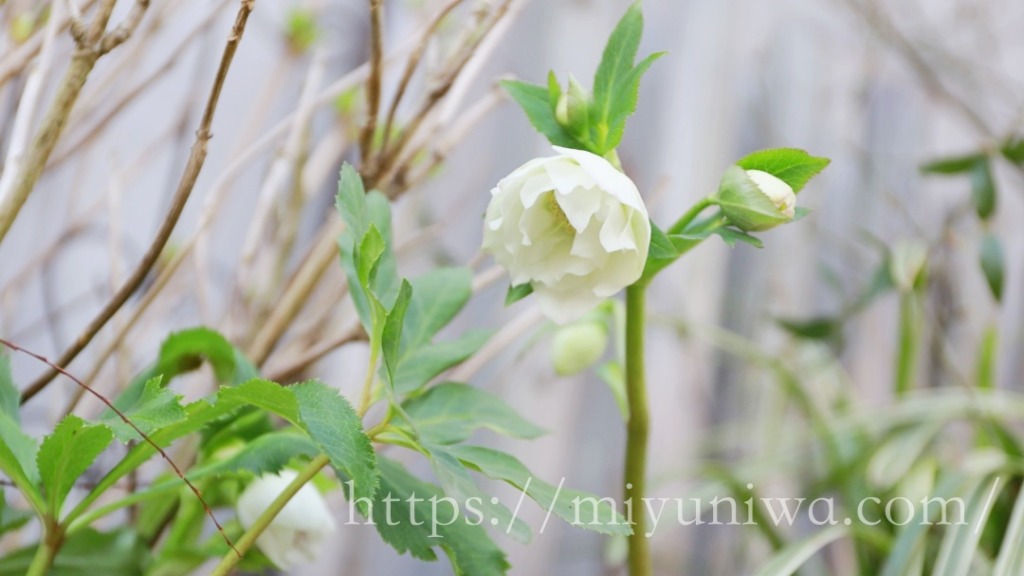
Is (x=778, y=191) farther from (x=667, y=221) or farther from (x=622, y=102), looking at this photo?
(x=667, y=221)

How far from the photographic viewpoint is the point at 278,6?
33.8 inches

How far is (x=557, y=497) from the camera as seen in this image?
28 centimetres

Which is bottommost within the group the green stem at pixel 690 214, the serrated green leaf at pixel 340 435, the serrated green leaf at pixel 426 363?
the serrated green leaf at pixel 426 363

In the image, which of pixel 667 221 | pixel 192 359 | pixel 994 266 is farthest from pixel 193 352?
pixel 667 221

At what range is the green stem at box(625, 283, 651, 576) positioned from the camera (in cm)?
33

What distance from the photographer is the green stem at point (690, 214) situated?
0.30 meters

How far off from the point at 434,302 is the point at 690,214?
127mm

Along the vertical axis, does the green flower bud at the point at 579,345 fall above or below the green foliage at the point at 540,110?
below

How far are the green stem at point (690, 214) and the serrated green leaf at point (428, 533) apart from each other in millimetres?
140

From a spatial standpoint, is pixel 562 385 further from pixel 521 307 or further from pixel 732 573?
pixel 732 573

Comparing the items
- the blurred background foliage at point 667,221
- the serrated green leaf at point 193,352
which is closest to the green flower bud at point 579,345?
the blurred background foliage at point 667,221

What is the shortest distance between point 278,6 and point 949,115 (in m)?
1.09

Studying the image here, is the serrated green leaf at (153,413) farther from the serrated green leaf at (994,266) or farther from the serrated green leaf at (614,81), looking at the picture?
the serrated green leaf at (994,266)

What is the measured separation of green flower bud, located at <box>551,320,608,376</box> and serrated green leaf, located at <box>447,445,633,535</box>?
14 cm
